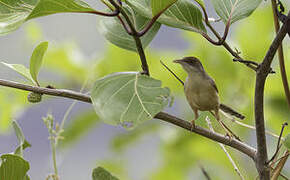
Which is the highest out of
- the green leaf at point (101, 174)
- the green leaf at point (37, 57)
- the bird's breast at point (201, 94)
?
the green leaf at point (37, 57)

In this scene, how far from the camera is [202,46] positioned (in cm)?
112

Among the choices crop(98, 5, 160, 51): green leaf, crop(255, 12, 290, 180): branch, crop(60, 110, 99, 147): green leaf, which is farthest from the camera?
crop(60, 110, 99, 147): green leaf

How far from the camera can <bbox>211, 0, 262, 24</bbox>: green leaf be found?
49cm

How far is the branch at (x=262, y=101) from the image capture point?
0.36 metres

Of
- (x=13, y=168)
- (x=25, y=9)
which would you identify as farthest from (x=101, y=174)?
(x=25, y=9)

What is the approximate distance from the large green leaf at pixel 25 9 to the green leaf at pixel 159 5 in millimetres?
58

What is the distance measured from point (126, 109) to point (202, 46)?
756 millimetres

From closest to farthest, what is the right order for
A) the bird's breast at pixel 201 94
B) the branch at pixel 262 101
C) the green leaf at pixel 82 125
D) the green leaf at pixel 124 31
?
the branch at pixel 262 101 → the green leaf at pixel 124 31 → the bird's breast at pixel 201 94 → the green leaf at pixel 82 125

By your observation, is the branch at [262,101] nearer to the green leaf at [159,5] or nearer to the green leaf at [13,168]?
the green leaf at [159,5]

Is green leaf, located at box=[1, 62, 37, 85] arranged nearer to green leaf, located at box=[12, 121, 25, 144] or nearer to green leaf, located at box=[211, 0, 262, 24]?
green leaf, located at box=[12, 121, 25, 144]

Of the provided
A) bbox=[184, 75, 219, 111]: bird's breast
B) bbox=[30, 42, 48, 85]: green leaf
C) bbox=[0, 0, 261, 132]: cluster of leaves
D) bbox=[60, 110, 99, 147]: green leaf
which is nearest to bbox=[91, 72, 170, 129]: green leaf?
bbox=[0, 0, 261, 132]: cluster of leaves

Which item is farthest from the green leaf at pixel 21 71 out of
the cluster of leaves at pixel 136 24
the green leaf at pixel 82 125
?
the green leaf at pixel 82 125

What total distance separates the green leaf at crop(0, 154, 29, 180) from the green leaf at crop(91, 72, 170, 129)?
0.40 ft

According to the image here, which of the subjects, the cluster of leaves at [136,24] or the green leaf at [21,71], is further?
the green leaf at [21,71]
